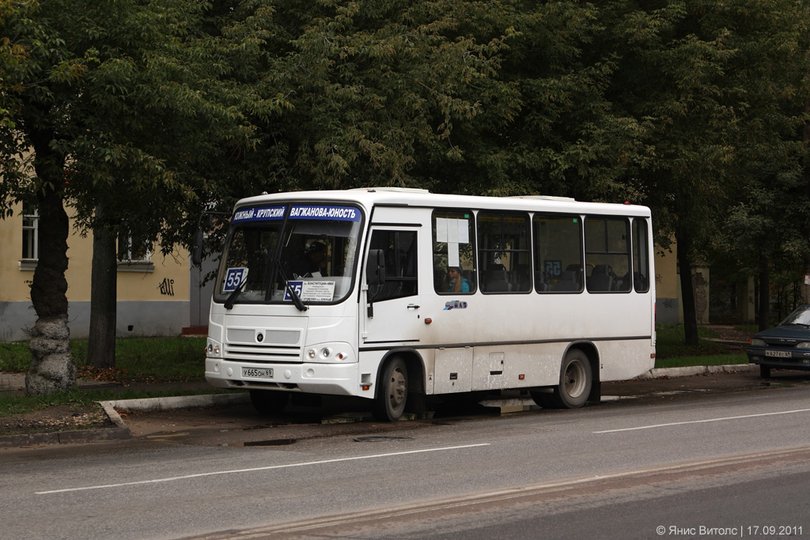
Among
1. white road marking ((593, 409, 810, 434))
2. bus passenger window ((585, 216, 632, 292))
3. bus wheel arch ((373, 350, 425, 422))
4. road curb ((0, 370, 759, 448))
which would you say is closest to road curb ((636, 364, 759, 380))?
bus passenger window ((585, 216, 632, 292))

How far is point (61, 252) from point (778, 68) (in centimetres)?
1599

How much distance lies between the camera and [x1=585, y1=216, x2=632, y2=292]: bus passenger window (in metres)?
19.3

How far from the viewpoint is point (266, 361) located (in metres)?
15.8

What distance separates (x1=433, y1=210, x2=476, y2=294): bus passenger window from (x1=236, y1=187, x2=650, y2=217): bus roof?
0.18 meters

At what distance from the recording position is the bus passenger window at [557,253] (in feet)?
60.5

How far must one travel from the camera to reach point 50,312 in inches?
666

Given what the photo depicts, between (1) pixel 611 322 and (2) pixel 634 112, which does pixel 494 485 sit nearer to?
(1) pixel 611 322

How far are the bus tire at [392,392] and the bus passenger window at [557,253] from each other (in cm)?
301

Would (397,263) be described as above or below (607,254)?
below

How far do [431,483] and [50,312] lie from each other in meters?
8.20

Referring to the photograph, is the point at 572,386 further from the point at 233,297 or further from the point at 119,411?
the point at 119,411

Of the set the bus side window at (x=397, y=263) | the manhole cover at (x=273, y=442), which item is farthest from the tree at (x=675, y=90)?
the manhole cover at (x=273, y=442)

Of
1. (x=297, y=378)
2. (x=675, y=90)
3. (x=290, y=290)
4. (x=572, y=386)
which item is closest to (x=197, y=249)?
(x=290, y=290)

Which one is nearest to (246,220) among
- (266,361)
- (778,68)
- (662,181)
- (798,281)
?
(266,361)
